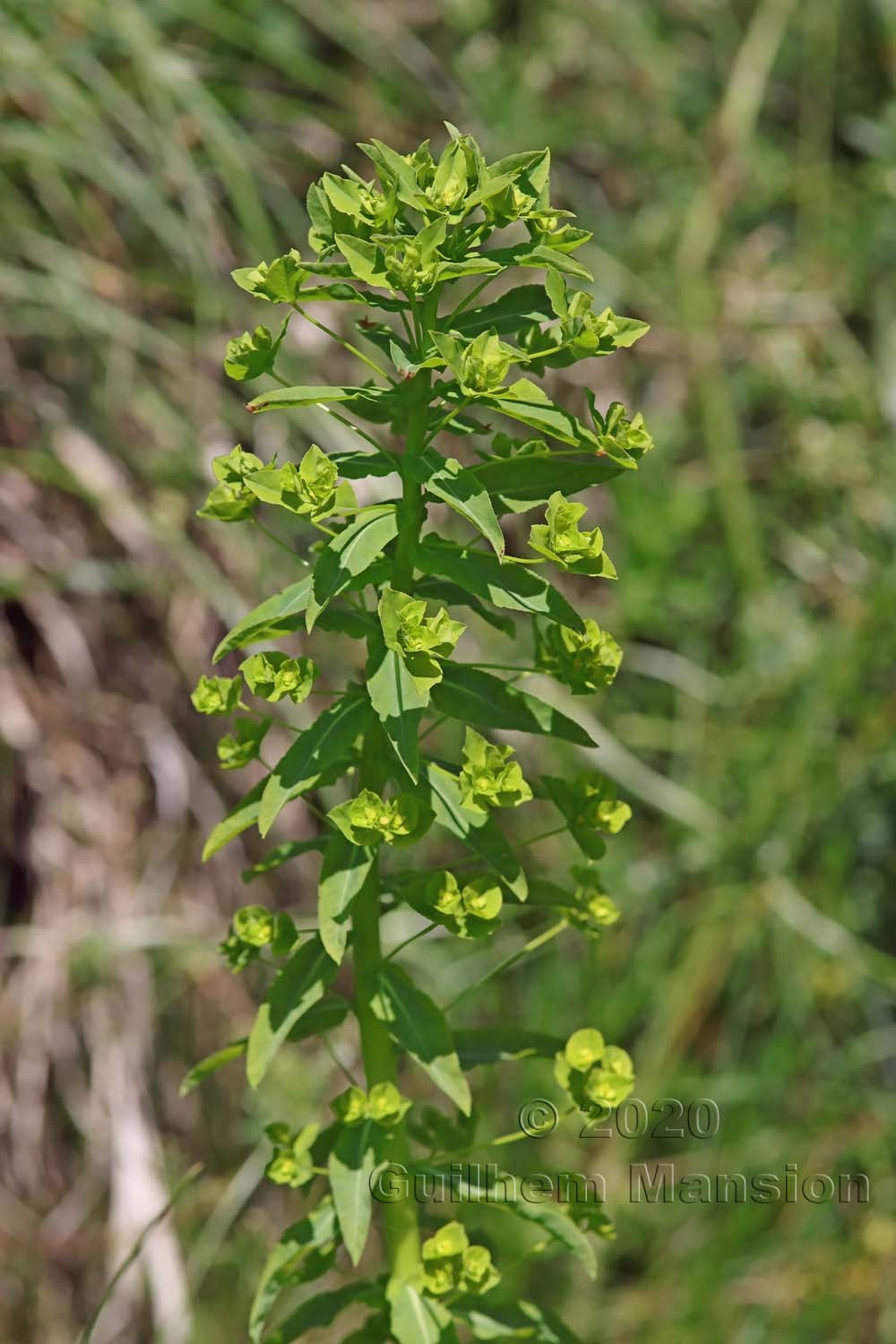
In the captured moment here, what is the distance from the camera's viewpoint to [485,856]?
647 millimetres

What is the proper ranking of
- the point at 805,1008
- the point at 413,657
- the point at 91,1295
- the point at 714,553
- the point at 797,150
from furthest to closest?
the point at 797,150 → the point at 714,553 → the point at 805,1008 → the point at 91,1295 → the point at 413,657

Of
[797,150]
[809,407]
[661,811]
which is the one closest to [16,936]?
[661,811]

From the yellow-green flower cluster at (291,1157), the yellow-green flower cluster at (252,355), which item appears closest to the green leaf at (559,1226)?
the yellow-green flower cluster at (291,1157)

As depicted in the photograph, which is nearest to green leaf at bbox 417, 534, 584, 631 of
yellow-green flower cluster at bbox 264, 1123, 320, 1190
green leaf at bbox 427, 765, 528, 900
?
green leaf at bbox 427, 765, 528, 900

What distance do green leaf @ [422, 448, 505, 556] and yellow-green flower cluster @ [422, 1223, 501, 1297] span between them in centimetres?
34

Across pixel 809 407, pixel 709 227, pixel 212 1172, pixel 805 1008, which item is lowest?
pixel 212 1172

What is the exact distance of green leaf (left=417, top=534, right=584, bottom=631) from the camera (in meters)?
0.63

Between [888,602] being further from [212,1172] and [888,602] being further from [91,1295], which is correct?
[91,1295]

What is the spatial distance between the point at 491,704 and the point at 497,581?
0.07m

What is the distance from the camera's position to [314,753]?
648mm

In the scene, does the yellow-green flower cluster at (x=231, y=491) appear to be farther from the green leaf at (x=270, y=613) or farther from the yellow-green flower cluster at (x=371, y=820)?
the yellow-green flower cluster at (x=371, y=820)

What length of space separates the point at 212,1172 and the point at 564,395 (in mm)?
1248

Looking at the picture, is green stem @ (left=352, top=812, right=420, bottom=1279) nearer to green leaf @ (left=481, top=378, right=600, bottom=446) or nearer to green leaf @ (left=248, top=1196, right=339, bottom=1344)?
green leaf @ (left=248, top=1196, right=339, bottom=1344)

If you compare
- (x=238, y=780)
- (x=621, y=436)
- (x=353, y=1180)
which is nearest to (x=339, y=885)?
(x=353, y=1180)
